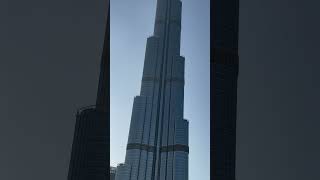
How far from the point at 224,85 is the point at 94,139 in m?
1.00

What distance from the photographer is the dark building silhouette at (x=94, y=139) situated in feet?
9.20

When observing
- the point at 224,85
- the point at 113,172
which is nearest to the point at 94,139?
the point at 113,172

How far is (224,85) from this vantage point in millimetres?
2996

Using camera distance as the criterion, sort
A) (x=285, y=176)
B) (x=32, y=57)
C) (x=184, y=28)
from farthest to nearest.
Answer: (x=184, y=28) < (x=32, y=57) < (x=285, y=176)

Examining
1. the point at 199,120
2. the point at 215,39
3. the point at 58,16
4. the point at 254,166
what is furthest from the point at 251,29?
the point at 58,16

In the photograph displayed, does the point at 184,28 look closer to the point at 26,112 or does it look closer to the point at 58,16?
the point at 58,16

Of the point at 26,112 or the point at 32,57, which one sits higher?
the point at 32,57

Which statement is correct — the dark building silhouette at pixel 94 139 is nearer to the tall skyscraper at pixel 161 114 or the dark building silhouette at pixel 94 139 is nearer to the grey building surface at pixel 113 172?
the grey building surface at pixel 113 172

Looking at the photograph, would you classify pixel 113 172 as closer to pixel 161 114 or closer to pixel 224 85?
pixel 161 114

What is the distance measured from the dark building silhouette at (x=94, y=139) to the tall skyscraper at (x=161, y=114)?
0.17 metres

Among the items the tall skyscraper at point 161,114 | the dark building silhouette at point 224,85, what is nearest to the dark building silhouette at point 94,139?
the tall skyscraper at point 161,114

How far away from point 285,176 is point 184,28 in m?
1.29

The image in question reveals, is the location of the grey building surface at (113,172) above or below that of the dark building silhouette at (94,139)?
below

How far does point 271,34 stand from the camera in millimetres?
3023
